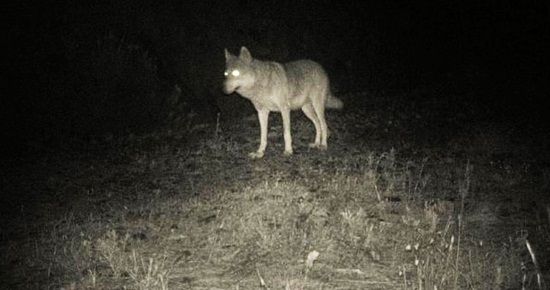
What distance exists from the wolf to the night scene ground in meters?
0.04

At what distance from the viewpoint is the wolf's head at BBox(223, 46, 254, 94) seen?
8984 mm

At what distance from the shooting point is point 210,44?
13703 mm

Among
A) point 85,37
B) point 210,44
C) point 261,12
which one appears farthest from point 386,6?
point 85,37

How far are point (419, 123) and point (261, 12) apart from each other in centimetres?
519

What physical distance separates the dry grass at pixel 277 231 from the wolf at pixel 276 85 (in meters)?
0.83

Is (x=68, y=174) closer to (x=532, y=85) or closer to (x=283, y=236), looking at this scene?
(x=283, y=236)

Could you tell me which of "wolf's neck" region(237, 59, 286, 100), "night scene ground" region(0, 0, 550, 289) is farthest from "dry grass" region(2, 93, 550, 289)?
"wolf's neck" region(237, 59, 286, 100)

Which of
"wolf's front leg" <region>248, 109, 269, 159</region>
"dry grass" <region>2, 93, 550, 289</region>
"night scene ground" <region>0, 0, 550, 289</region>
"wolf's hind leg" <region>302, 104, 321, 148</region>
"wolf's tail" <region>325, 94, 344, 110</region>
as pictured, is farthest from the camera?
"wolf's tail" <region>325, 94, 344, 110</region>

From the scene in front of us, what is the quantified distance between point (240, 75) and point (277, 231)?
3.49 m

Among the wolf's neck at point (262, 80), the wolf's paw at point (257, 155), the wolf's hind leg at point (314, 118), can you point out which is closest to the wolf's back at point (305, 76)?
the wolf's neck at point (262, 80)

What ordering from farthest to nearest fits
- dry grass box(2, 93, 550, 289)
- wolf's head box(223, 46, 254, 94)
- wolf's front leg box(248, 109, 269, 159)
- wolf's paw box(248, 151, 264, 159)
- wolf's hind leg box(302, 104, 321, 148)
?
wolf's hind leg box(302, 104, 321, 148) → wolf's paw box(248, 151, 264, 159) → wolf's front leg box(248, 109, 269, 159) → wolf's head box(223, 46, 254, 94) → dry grass box(2, 93, 550, 289)

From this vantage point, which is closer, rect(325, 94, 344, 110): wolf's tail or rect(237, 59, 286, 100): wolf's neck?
rect(237, 59, 286, 100): wolf's neck

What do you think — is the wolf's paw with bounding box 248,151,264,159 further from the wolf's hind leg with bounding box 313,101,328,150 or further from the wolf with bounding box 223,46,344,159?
the wolf's hind leg with bounding box 313,101,328,150

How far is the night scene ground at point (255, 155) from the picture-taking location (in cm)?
542
